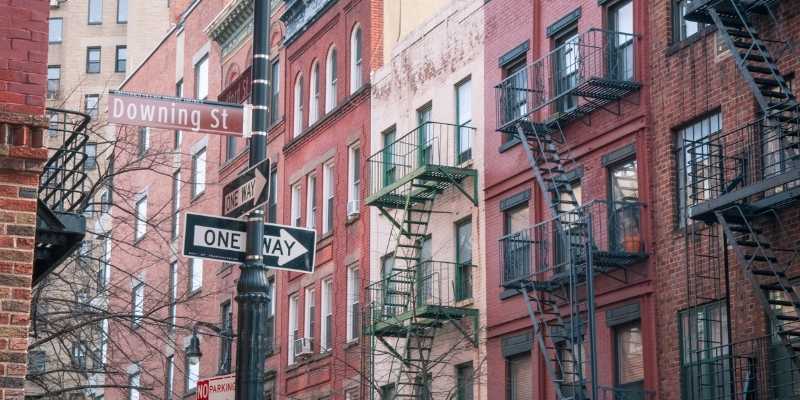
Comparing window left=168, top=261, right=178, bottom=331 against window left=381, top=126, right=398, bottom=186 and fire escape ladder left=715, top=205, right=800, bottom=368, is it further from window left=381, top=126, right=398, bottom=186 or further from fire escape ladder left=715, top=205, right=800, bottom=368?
fire escape ladder left=715, top=205, right=800, bottom=368

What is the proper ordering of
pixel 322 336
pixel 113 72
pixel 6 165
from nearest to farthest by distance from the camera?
1. pixel 6 165
2. pixel 322 336
3. pixel 113 72

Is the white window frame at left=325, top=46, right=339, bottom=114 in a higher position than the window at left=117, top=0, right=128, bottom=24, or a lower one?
lower

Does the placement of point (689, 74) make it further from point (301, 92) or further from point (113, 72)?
point (113, 72)

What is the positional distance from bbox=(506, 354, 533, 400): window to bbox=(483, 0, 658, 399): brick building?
0.03 m

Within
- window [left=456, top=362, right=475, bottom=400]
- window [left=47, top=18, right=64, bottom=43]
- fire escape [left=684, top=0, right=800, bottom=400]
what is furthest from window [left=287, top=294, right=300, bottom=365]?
window [left=47, top=18, right=64, bottom=43]

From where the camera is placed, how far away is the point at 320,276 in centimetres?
4047

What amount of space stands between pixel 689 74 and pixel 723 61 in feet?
3.35

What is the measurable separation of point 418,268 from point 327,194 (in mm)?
7579

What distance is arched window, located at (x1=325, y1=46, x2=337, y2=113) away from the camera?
41.6m

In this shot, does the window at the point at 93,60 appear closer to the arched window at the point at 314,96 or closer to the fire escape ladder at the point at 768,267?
the arched window at the point at 314,96

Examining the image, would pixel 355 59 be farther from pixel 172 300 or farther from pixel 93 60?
pixel 93 60

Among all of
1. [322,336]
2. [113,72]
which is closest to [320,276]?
[322,336]

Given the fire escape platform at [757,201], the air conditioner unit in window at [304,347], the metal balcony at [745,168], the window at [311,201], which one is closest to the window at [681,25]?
the metal balcony at [745,168]

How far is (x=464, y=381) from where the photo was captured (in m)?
31.8
